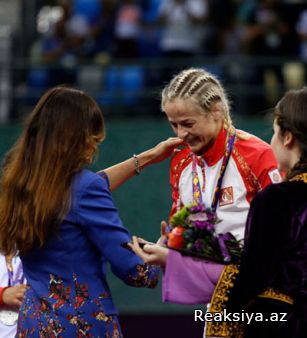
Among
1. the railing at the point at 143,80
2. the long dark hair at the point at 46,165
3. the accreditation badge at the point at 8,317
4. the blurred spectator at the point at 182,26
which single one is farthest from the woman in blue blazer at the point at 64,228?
the blurred spectator at the point at 182,26

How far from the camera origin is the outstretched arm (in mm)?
4801

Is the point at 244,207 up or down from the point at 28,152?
down

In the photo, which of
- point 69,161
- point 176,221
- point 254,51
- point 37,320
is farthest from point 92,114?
point 254,51

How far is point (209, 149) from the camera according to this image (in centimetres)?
479

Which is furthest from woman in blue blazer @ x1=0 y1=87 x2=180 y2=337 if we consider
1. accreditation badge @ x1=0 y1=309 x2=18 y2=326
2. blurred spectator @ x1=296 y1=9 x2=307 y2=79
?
blurred spectator @ x1=296 y1=9 x2=307 y2=79

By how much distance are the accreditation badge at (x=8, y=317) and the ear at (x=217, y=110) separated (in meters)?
1.33

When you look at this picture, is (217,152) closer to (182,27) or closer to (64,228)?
(64,228)

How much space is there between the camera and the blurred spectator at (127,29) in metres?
10.9

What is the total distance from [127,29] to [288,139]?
7224 millimetres

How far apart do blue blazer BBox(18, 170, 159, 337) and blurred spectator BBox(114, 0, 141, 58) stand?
6860 millimetres

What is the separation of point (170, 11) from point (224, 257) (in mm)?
7266

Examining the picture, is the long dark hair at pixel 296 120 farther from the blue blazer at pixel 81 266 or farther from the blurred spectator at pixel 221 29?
the blurred spectator at pixel 221 29

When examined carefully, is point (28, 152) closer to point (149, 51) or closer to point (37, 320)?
point (37, 320)

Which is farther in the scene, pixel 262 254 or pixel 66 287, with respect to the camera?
pixel 66 287
